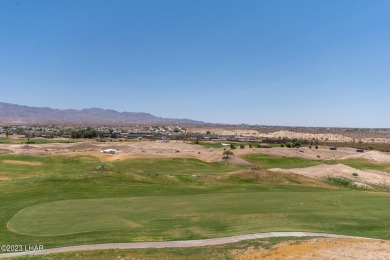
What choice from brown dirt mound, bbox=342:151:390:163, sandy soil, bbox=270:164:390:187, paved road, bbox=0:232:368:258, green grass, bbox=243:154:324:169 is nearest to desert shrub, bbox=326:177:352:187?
sandy soil, bbox=270:164:390:187

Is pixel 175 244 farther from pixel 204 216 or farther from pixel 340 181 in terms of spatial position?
pixel 340 181

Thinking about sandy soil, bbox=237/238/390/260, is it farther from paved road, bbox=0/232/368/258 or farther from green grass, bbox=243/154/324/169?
green grass, bbox=243/154/324/169

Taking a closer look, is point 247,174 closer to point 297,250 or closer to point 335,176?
point 335,176

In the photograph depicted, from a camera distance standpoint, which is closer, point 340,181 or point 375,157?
point 340,181

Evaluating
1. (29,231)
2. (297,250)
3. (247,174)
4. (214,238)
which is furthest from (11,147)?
(297,250)

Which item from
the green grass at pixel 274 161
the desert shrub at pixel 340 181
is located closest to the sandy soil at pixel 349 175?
the desert shrub at pixel 340 181

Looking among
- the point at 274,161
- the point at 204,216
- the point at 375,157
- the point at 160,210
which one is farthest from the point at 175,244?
the point at 375,157

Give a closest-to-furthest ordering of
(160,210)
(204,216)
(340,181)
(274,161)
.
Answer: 1. (204,216)
2. (160,210)
3. (340,181)
4. (274,161)
